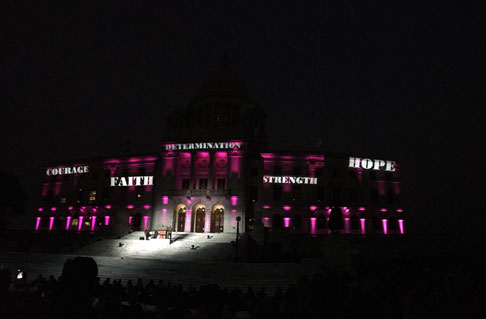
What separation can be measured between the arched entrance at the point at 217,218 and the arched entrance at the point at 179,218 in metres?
4.28

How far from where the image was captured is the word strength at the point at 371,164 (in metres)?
55.3

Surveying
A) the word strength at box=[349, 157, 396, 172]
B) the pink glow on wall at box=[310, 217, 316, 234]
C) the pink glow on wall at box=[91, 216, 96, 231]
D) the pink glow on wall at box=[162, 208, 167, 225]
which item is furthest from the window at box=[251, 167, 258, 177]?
the pink glow on wall at box=[91, 216, 96, 231]

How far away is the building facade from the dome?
14.8 metres

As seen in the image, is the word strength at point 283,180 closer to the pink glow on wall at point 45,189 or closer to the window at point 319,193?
the window at point 319,193

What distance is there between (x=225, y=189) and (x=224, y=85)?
28.7 meters

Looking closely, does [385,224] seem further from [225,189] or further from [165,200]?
[165,200]

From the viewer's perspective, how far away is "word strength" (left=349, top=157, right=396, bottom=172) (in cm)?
5531

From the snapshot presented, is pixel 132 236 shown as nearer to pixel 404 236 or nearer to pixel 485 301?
pixel 404 236

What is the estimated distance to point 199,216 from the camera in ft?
172

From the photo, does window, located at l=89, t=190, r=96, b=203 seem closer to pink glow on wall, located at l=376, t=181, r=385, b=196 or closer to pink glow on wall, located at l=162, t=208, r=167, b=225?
pink glow on wall, located at l=162, t=208, r=167, b=225

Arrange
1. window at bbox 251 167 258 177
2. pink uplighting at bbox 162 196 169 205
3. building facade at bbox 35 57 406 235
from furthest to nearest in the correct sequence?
1. window at bbox 251 167 258 177
2. pink uplighting at bbox 162 196 169 205
3. building facade at bbox 35 57 406 235

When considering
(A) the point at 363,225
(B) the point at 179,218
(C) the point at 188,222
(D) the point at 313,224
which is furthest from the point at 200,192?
(A) the point at 363,225

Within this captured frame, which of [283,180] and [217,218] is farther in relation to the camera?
[283,180]

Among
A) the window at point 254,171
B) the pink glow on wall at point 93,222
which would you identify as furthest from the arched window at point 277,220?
the pink glow on wall at point 93,222
